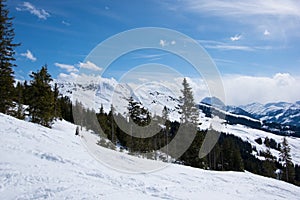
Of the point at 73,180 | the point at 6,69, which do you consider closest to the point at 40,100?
the point at 6,69

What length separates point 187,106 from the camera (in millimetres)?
35500

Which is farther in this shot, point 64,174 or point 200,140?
point 200,140

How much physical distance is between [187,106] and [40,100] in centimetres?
2066

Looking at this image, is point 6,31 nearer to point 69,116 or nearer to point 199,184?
point 199,184

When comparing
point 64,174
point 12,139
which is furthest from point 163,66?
point 12,139

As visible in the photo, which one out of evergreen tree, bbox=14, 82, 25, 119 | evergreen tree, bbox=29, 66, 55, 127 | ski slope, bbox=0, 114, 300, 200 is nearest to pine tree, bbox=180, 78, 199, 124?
ski slope, bbox=0, 114, 300, 200

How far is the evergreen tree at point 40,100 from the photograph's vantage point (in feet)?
109

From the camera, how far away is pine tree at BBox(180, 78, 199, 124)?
3484 cm

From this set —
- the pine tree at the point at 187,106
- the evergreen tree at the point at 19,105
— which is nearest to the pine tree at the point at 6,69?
the evergreen tree at the point at 19,105

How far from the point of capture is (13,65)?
29.1m

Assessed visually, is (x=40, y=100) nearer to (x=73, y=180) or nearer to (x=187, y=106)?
(x=187, y=106)

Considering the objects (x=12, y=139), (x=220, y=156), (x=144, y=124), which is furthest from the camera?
(x=220, y=156)

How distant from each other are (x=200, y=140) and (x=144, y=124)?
8.94 metres

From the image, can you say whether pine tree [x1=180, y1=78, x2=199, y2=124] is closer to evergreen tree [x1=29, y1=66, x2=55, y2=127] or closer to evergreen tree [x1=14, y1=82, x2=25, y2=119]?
evergreen tree [x1=29, y1=66, x2=55, y2=127]
